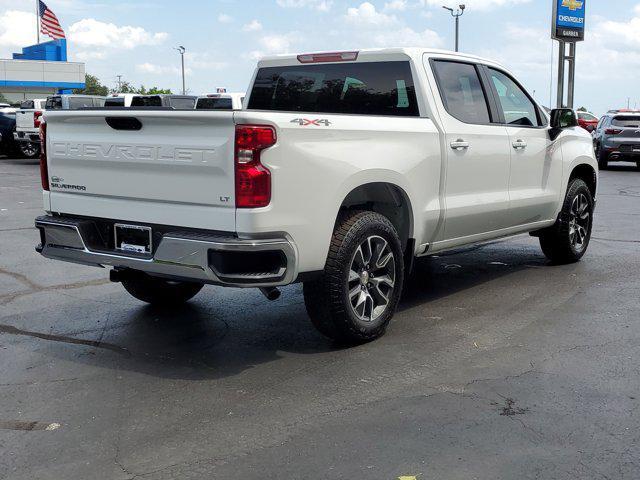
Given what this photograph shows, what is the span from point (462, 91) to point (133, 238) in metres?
3.03

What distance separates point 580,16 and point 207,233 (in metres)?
33.7

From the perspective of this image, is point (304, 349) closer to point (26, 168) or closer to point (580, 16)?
point (26, 168)

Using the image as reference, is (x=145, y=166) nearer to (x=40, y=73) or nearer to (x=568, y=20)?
(x=568, y=20)

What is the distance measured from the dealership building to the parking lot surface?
203 feet

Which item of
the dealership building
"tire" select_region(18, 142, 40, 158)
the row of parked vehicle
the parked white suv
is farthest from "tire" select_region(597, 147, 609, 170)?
the dealership building

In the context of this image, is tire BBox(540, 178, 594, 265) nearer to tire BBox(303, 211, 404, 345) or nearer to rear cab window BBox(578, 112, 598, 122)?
tire BBox(303, 211, 404, 345)

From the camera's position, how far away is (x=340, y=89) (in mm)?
6555

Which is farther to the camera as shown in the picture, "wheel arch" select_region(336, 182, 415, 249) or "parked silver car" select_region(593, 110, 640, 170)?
"parked silver car" select_region(593, 110, 640, 170)

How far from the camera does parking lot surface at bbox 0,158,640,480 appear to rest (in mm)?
3666

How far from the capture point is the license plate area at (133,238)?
4.98 meters

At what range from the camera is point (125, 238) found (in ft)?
16.8

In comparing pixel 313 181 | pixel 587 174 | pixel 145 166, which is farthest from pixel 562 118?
pixel 145 166

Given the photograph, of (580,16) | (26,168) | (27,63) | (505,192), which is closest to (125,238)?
(505,192)

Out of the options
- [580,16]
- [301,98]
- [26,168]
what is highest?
[580,16]
